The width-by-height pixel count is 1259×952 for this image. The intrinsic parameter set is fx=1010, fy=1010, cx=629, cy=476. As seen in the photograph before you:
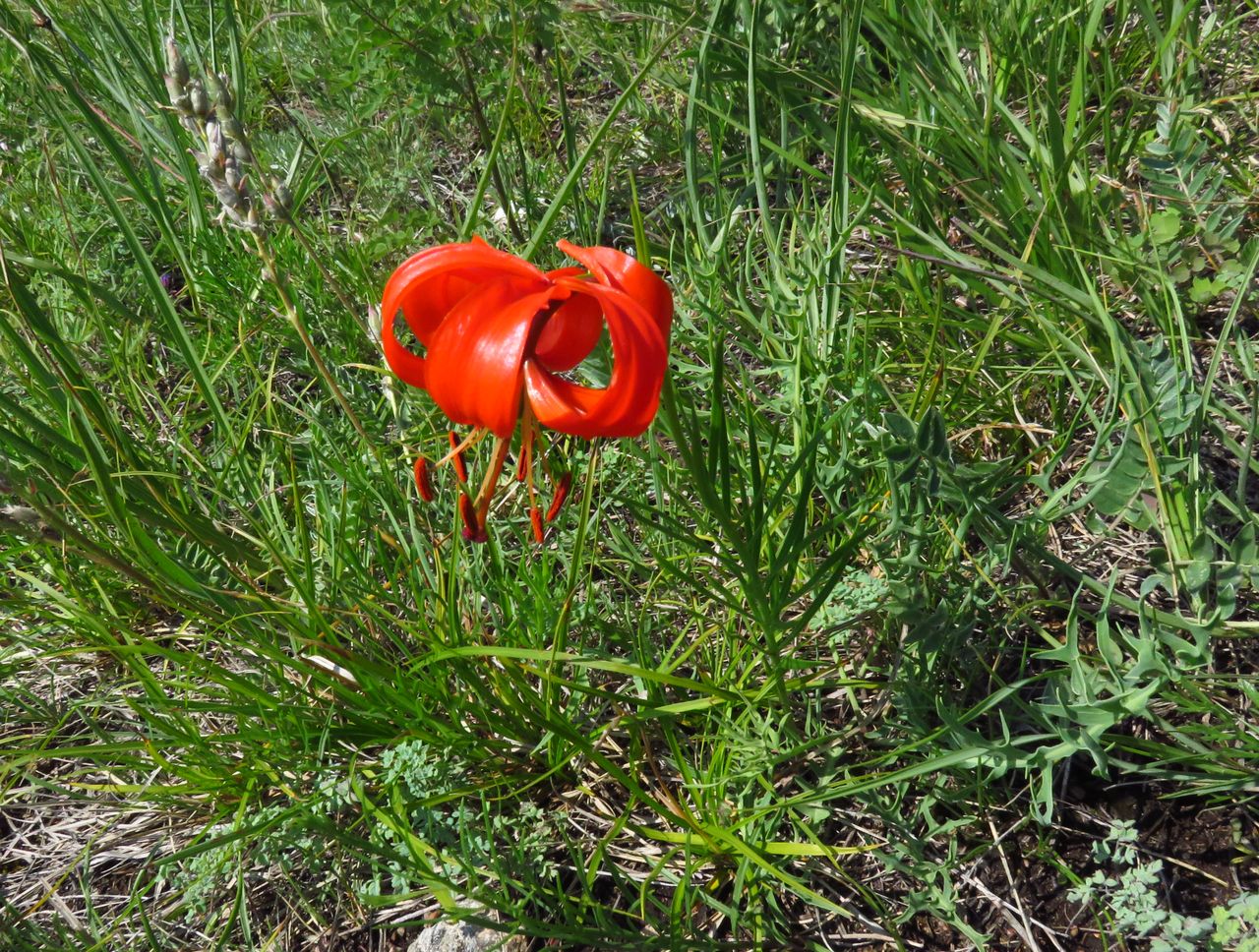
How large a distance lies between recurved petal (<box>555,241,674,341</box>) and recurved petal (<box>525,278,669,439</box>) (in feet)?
0.07

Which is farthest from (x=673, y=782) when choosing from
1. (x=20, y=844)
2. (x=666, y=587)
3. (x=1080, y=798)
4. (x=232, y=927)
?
(x=20, y=844)

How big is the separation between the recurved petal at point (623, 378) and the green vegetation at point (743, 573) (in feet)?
0.37

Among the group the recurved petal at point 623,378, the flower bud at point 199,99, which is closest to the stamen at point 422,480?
the recurved petal at point 623,378

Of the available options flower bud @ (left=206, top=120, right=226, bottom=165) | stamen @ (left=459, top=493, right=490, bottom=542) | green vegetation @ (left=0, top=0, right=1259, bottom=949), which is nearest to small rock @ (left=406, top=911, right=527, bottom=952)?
green vegetation @ (left=0, top=0, right=1259, bottom=949)

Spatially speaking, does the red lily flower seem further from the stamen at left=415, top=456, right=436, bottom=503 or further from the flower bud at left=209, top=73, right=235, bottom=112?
the flower bud at left=209, top=73, right=235, bottom=112

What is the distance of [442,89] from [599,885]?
173 cm

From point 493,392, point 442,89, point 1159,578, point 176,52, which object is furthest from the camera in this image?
point 442,89

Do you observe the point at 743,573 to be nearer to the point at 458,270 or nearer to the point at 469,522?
the point at 469,522

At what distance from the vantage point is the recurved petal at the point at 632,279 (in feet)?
3.41

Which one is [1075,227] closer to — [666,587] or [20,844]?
[666,587]

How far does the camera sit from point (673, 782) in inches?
70.9

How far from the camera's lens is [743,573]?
5.43 ft

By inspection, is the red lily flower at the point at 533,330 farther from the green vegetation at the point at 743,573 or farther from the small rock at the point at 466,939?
the small rock at the point at 466,939

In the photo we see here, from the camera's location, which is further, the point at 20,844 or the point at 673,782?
the point at 20,844
